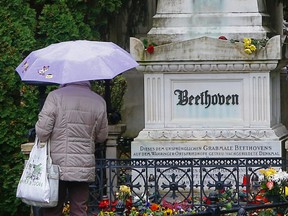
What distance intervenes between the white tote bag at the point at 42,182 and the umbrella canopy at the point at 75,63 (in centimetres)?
66

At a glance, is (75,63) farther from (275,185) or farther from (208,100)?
(208,100)

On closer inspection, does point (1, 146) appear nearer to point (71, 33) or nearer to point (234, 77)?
point (71, 33)

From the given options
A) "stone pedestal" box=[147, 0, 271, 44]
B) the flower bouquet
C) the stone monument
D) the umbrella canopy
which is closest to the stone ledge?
the stone monument

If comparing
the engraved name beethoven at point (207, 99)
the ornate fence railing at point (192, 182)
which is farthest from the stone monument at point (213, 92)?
the ornate fence railing at point (192, 182)

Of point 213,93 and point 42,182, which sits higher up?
point 213,93

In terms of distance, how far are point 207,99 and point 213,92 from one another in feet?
0.37

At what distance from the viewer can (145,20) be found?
59.7ft

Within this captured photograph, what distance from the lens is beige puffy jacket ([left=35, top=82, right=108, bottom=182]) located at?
31.0 ft

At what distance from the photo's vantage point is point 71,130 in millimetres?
9477

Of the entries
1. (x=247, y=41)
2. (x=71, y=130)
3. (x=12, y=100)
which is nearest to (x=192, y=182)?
(x=71, y=130)

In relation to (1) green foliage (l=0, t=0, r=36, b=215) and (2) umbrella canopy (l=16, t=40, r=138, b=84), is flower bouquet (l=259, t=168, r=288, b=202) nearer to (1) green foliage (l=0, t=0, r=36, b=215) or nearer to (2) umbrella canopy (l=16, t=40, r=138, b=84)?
(2) umbrella canopy (l=16, t=40, r=138, b=84)

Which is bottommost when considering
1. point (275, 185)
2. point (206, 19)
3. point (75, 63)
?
point (275, 185)

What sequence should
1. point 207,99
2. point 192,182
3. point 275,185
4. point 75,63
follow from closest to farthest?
point 75,63 → point 275,185 → point 192,182 → point 207,99

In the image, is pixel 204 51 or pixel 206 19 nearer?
pixel 204 51
